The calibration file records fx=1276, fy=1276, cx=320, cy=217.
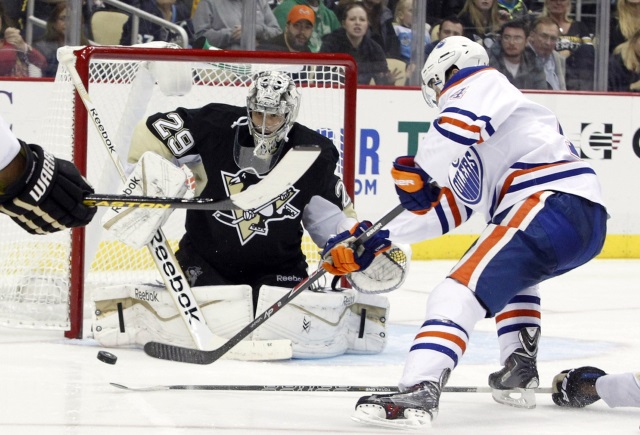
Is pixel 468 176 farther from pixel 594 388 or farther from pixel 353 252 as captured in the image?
pixel 594 388

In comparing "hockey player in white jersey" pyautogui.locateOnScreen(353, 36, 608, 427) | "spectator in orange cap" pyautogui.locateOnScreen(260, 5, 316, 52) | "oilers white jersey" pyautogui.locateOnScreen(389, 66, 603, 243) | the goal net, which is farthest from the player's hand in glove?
"spectator in orange cap" pyautogui.locateOnScreen(260, 5, 316, 52)

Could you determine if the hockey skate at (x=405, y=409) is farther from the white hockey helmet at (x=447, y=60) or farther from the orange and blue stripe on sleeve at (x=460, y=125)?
the white hockey helmet at (x=447, y=60)

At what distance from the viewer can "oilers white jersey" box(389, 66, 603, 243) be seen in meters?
2.86

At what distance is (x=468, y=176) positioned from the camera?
3.12 meters

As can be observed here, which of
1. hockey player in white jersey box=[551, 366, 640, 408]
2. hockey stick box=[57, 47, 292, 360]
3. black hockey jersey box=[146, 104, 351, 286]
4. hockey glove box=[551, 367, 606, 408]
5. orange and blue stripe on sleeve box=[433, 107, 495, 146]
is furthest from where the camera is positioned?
black hockey jersey box=[146, 104, 351, 286]

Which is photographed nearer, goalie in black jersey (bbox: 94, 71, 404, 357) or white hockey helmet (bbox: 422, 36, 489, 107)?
white hockey helmet (bbox: 422, 36, 489, 107)

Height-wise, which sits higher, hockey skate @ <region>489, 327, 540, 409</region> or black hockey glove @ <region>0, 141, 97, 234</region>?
black hockey glove @ <region>0, 141, 97, 234</region>

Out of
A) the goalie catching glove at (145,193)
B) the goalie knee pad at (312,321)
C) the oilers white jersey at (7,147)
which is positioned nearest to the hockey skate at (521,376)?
the goalie knee pad at (312,321)

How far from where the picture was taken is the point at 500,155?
9.93ft

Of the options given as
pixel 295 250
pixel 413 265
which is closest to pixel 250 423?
pixel 295 250

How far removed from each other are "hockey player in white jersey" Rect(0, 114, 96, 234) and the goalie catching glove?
4.21 ft

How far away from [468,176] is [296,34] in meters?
3.22

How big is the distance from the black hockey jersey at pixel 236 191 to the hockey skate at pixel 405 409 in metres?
1.26

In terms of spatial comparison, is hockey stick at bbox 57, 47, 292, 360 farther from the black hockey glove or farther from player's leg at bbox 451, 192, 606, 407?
the black hockey glove
